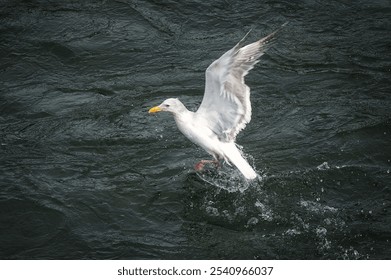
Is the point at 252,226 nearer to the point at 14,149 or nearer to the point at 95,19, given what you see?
the point at 14,149

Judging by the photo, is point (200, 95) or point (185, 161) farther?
point (200, 95)

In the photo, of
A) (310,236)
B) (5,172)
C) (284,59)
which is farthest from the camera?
(284,59)

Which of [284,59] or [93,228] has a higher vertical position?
[284,59]

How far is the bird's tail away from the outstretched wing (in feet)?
0.46

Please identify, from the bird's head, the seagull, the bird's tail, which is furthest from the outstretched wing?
the bird's head

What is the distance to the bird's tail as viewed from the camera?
855cm

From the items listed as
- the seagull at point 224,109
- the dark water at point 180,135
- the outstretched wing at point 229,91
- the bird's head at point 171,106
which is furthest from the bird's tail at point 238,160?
the bird's head at point 171,106

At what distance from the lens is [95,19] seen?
1284 centimetres

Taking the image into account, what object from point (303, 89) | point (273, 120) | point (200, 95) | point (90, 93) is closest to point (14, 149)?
point (90, 93)

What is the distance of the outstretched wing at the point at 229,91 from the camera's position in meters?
8.16

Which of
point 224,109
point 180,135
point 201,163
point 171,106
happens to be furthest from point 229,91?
point 180,135

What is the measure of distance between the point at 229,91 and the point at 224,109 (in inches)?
14.4

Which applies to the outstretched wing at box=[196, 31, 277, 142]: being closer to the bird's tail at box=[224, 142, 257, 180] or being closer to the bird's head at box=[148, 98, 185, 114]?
the bird's tail at box=[224, 142, 257, 180]

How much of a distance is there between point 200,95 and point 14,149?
315 centimetres
